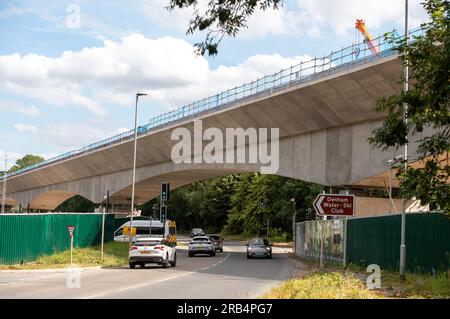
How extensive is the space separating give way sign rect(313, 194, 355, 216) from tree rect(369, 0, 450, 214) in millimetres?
10220

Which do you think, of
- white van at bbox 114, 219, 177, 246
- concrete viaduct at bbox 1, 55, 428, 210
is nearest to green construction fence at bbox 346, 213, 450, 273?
concrete viaduct at bbox 1, 55, 428, 210

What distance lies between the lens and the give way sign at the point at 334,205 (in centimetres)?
2502

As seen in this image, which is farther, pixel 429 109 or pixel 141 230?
pixel 141 230

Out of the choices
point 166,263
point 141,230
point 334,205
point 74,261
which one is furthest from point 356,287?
point 141,230

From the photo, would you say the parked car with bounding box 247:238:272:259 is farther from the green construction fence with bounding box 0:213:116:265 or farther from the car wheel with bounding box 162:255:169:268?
the car wheel with bounding box 162:255:169:268

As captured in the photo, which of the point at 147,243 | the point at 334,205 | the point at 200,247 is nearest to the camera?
the point at 334,205

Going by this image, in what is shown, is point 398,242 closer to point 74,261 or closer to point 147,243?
point 147,243

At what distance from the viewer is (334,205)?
25281 mm

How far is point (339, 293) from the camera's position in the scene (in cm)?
1262

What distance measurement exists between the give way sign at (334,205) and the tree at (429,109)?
10.2 m

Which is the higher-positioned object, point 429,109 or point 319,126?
point 319,126

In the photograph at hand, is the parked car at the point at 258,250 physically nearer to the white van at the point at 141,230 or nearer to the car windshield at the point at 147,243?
the white van at the point at 141,230

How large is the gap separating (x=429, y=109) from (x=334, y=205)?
11909 millimetres
